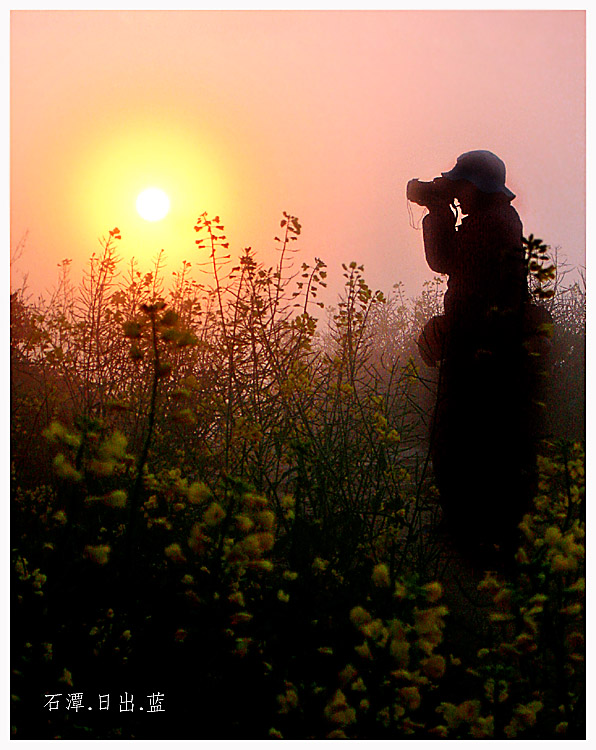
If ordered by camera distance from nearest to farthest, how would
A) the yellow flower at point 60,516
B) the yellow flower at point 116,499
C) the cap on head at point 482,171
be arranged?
the yellow flower at point 116,499 < the yellow flower at point 60,516 < the cap on head at point 482,171

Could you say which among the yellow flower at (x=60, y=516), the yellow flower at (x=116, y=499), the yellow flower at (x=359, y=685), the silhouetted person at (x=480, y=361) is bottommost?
the yellow flower at (x=359, y=685)

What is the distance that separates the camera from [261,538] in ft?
3.66

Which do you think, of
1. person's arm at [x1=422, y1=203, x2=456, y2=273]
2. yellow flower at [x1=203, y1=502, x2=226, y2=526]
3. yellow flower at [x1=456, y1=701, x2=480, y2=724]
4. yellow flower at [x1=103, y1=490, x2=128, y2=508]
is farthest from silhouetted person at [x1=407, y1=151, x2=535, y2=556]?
yellow flower at [x1=103, y1=490, x2=128, y2=508]

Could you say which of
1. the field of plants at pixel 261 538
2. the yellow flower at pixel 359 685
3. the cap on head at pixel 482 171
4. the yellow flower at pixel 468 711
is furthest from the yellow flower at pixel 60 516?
the cap on head at pixel 482 171

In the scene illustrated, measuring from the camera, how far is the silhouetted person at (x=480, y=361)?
64.2 inches

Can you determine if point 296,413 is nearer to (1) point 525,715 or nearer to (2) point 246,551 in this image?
(2) point 246,551

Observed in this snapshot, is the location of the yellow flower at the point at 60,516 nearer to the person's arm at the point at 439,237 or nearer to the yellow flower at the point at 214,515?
the yellow flower at the point at 214,515

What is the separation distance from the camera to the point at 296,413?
1626mm

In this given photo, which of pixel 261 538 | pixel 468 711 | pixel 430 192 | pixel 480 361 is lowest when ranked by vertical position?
pixel 468 711

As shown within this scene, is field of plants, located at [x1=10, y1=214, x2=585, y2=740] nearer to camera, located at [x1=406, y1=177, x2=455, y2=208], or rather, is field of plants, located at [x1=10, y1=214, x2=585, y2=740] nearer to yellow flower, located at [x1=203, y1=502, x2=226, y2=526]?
yellow flower, located at [x1=203, y1=502, x2=226, y2=526]

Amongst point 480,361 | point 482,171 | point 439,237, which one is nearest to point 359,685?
point 480,361

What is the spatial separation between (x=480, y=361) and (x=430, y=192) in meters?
0.46

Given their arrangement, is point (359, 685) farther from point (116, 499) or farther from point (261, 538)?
point (116, 499)

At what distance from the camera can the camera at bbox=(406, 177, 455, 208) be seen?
1.58 m
